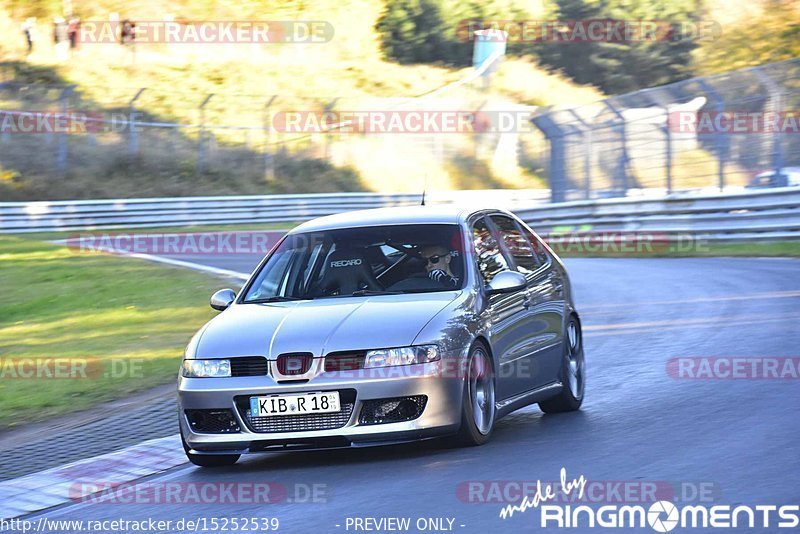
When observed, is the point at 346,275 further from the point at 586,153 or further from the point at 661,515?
the point at 586,153

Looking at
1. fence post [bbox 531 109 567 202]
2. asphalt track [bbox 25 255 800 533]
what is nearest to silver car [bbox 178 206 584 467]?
asphalt track [bbox 25 255 800 533]

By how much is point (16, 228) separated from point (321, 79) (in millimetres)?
26240

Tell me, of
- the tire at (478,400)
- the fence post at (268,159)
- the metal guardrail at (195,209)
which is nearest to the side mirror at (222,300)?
the tire at (478,400)

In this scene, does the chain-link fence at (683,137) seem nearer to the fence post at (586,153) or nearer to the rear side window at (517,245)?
the fence post at (586,153)

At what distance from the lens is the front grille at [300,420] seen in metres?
7.54

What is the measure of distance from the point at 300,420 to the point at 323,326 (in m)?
0.56

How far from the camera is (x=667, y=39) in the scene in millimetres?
72562

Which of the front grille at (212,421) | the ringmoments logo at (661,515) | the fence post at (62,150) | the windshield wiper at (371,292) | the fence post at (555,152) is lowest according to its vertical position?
the fence post at (62,150)

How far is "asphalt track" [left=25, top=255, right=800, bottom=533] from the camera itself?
6.43 m

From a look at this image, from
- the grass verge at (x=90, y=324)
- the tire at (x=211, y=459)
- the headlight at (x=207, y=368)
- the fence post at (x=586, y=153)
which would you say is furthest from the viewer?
the fence post at (x=586, y=153)

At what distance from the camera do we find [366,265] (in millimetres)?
8664

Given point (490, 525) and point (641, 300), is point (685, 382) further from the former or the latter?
point (641, 300)

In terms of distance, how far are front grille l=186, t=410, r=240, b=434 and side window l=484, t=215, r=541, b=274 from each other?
7.90 feet

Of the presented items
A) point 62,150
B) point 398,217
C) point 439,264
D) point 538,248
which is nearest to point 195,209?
point 62,150
